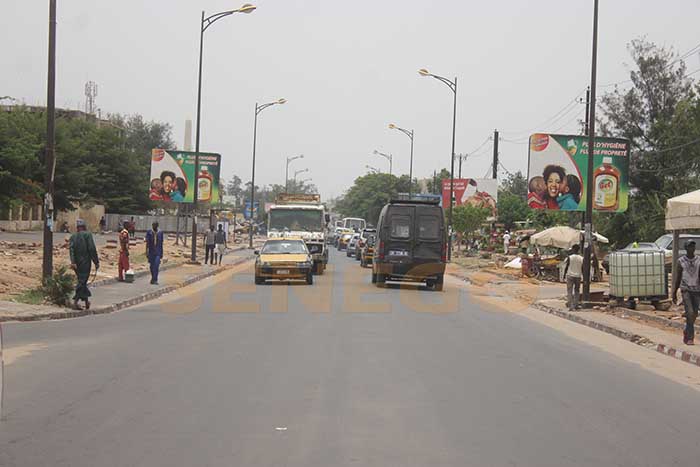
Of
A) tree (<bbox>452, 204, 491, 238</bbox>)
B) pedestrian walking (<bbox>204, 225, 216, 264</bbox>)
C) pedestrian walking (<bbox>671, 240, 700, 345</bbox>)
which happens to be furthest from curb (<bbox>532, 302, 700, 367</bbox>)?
tree (<bbox>452, 204, 491, 238</bbox>)

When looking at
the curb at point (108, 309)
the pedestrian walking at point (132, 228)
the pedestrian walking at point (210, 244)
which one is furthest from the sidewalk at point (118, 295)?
the pedestrian walking at point (132, 228)

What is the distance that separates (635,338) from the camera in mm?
16422

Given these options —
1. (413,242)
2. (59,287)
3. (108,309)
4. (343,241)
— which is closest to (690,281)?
(108,309)

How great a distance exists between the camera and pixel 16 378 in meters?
9.76

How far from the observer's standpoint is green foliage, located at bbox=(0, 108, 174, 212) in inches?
1663

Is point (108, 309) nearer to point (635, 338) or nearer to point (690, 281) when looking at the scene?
point (635, 338)

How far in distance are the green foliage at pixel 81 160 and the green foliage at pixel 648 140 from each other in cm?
3344

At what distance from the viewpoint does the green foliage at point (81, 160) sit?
42250 mm

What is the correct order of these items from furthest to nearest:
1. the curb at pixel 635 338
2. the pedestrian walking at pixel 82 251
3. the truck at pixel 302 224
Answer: the truck at pixel 302 224 → the pedestrian walking at pixel 82 251 → the curb at pixel 635 338

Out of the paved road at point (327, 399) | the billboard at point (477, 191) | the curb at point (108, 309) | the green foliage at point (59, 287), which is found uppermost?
the billboard at point (477, 191)

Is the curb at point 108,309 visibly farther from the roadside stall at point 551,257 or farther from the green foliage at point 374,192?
the green foliage at point 374,192

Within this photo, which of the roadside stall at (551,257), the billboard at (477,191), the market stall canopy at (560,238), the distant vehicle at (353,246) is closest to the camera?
the market stall canopy at (560,238)

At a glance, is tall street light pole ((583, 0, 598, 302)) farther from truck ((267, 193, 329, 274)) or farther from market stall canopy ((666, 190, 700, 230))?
truck ((267, 193, 329, 274))

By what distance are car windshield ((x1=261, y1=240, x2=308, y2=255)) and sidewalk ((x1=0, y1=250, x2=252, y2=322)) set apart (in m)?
2.93
